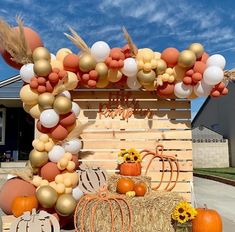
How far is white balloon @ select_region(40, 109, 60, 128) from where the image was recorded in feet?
17.4

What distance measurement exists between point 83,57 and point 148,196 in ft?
7.88

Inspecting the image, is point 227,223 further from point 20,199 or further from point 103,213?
point 20,199

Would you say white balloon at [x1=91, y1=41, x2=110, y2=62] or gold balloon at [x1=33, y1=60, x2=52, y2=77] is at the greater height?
white balloon at [x1=91, y1=41, x2=110, y2=62]

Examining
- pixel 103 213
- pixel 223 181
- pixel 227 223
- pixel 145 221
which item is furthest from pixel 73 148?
pixel 223 181

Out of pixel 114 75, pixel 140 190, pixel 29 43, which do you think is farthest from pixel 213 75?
pixel 29 43

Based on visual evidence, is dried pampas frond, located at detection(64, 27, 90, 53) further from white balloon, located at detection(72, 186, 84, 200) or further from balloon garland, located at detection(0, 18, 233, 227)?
white balloon, located at detection(72, 186, 84, 200)

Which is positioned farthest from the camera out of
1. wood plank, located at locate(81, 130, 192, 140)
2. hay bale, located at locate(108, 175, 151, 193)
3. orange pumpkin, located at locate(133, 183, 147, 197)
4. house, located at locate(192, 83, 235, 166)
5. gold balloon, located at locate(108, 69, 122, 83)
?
house, located at locate(192, 83, 235, 166)

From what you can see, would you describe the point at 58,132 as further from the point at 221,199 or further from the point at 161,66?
the point at 221,199

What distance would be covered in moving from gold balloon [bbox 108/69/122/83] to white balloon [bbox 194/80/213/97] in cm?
130

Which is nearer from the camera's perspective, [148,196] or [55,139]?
[148,196]

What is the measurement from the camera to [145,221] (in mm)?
4738

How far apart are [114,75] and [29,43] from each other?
145 cm

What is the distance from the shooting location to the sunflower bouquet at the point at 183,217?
15.3ft

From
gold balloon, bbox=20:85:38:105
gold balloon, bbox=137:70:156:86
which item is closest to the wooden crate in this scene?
gold balloon, bbox=137:70:156:86
